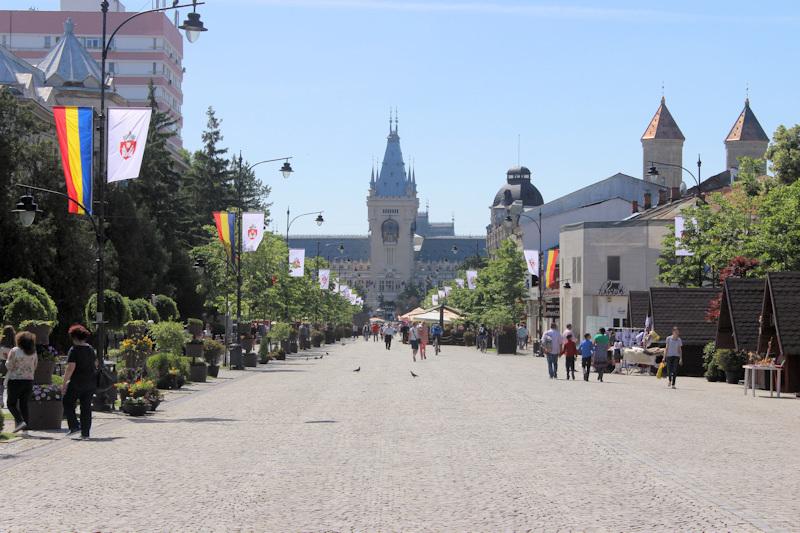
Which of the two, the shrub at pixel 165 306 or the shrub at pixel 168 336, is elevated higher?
the shrub at pixel 165 306

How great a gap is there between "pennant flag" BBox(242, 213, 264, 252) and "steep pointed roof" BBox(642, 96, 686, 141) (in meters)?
112

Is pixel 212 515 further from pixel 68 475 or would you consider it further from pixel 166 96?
pixel 166 96

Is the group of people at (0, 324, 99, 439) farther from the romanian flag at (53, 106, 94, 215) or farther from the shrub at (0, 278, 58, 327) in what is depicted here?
the shrub at (0, 278, 58, 327)

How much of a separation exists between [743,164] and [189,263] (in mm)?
40072

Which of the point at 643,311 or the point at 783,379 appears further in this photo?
the point at 643,311

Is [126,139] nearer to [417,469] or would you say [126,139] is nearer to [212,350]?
[417,469]

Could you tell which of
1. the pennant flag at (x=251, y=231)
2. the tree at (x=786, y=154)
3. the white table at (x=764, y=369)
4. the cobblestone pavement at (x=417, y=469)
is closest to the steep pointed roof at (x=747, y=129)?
the tree at (x=786, y=154)

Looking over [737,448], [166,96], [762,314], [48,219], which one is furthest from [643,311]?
[166,96]

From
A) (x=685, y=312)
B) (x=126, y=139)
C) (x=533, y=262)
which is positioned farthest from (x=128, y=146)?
(x=533, y=262)

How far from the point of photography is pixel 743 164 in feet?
170

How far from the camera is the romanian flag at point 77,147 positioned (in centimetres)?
2556

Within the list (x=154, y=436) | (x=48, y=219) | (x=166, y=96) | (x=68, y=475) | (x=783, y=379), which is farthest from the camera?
(x=166, y=96)

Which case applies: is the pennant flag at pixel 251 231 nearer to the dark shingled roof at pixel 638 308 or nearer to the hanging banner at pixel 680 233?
the dark shingled roof at pixel 638 308

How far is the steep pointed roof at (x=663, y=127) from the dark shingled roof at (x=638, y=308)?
A: 104550mm
